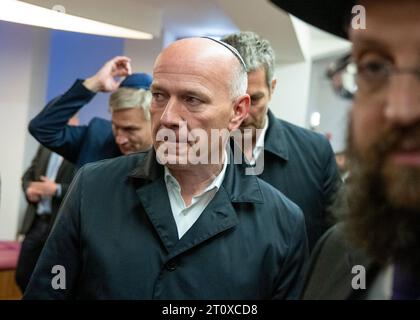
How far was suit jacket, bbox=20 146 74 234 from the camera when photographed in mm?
910

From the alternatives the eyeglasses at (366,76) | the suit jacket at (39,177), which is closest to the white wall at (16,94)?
the suit jacket at (39,177)

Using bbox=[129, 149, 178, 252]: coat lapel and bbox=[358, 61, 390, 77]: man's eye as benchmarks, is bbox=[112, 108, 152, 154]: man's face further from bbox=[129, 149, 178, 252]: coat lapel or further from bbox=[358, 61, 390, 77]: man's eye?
bbox=[358, 61, 390, 77]: man's eye

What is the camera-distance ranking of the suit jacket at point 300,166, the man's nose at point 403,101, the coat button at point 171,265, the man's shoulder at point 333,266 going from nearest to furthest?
the man's nose at point 403,101 → the man's shoulder at point 333,266 → the coat button at point 171,265 → the suit jacket at point 300,166

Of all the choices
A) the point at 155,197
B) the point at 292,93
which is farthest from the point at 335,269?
the point at 292,93

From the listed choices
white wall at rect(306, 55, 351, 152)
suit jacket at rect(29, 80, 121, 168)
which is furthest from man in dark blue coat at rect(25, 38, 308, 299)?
suit jacket at rect(29, 80, 121, 168)

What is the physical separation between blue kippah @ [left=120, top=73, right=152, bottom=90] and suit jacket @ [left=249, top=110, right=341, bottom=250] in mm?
207

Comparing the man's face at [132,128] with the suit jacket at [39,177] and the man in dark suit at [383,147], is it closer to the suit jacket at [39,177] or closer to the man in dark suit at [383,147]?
the suit jacket at [39,177]

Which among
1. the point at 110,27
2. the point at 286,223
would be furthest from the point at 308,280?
the point at 110,27

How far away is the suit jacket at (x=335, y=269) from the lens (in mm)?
409

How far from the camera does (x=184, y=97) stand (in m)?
0.57

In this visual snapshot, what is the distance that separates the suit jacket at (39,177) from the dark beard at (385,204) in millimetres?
589

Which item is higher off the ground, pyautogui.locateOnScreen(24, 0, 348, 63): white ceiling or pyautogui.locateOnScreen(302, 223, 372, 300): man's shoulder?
pyautogui.locateOnScreen(24, 0, 348, 63): white ceiling

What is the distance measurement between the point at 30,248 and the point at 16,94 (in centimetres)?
26

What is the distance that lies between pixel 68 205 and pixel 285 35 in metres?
0.33
